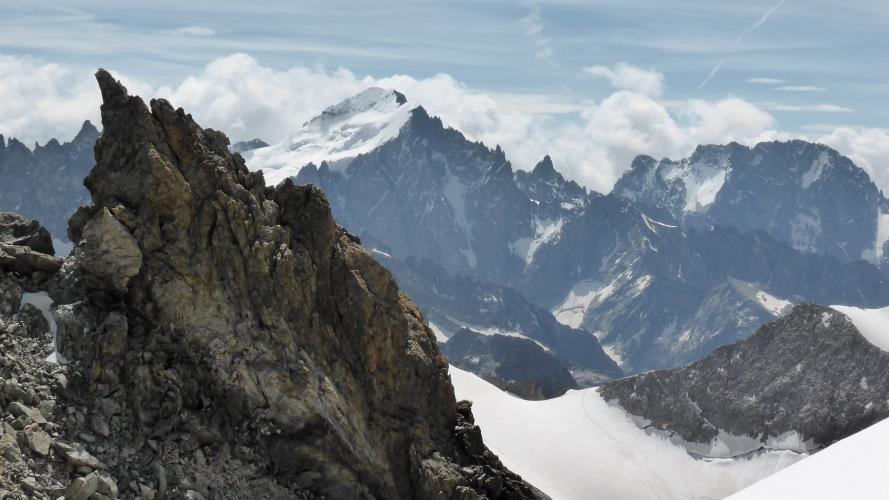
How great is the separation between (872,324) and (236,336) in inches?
3830

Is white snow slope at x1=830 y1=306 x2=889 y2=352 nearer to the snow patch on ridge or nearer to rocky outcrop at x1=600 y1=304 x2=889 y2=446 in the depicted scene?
rocky outcrop at x1=600 y1=304 x2=889 y2=446

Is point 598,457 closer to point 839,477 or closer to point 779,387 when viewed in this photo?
point 779,387

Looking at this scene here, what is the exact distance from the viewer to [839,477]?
2414cm

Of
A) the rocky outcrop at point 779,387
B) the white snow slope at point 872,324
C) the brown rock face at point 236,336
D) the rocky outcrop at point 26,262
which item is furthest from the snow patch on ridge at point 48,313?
the white snow slope at point 872,324

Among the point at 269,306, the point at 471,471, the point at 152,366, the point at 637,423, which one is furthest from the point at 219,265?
the point at 637,423

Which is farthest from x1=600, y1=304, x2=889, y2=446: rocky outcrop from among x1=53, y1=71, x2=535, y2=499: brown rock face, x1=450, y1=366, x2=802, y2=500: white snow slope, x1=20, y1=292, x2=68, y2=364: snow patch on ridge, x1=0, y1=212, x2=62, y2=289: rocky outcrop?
x1=20, y1=292, x2=68, y2=364: snow patch on ridge

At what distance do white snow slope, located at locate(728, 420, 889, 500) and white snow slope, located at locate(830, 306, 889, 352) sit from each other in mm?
97880

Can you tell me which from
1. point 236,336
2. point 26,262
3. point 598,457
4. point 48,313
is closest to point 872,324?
point 598,457

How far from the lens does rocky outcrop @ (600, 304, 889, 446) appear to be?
111 m

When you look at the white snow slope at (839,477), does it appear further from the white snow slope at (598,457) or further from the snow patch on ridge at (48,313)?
the white snow slope at (598,457)

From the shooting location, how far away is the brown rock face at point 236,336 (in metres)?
49.5

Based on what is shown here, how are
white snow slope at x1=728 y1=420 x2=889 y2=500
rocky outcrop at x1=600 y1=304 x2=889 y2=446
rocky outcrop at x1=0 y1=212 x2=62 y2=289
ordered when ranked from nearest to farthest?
1. white snow slope at x1=728 y1=420 x2=889 y2=500
2. rocky outcrop at x1=0 y1=212 x2=62 y2=289
3. rocky outcrop at x1=600 y1=304 x2=889 y2=446

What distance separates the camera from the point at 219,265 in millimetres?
56375

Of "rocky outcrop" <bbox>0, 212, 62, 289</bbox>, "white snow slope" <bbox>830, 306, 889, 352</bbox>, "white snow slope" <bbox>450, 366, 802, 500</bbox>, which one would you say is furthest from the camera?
"white snow slope" <bbox>830, 306, 889, 352</bbox>
